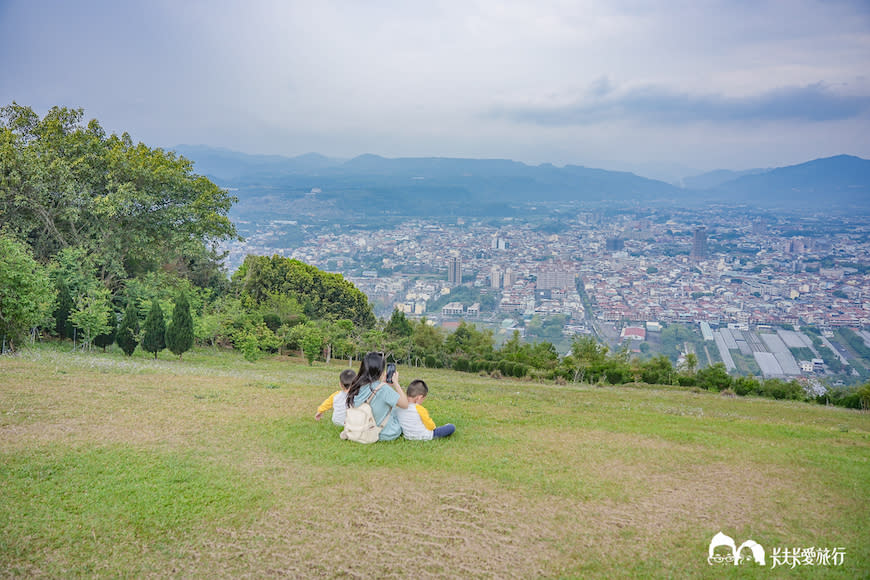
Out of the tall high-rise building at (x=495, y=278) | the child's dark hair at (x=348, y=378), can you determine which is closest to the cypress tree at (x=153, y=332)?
the child's dark hair at (x=348, y=378)

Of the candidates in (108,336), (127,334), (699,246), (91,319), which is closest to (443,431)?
(127,334)

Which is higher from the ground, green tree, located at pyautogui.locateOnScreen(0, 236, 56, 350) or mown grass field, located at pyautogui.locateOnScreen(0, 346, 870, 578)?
green tree, located at pyautogui.locateOnScreen(0, 236, 56, 350)

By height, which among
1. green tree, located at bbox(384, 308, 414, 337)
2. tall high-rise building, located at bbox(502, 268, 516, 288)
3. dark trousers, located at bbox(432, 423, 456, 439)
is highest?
tall high-rise building, located at bbox(502, 268, 516, 288)

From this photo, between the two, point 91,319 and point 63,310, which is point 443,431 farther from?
point 63,310

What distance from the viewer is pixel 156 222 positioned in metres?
30.7

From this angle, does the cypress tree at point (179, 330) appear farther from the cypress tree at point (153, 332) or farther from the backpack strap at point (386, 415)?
the backpack strap at point (386, 415)

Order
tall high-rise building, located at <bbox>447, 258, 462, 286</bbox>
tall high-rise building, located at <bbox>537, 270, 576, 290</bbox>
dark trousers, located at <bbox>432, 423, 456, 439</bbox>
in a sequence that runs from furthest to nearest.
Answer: tall high-rise building, located at <bbox>447, 258, 462, 286</bbox>
tall high-rise building, located at <bbox>537, 270, 576, 290</bbox>
dark trousers, located at <bbox>432, 423, 456, 439</bbox>

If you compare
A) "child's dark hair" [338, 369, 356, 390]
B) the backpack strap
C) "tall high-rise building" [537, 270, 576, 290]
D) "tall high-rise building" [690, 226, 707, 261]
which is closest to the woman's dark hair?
the backpack strap

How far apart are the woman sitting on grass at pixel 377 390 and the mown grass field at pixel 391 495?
0.51 metres

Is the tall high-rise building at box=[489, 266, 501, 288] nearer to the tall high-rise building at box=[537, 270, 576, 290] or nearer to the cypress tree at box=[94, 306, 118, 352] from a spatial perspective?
the tall high-rise building at box=[537, 270, 576, 290]

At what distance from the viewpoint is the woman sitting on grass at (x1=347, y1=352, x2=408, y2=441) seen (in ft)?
27.4

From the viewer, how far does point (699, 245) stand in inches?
4584

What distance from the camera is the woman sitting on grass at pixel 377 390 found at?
329 inches

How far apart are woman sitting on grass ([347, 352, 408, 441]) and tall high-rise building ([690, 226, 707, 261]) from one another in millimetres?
114160
